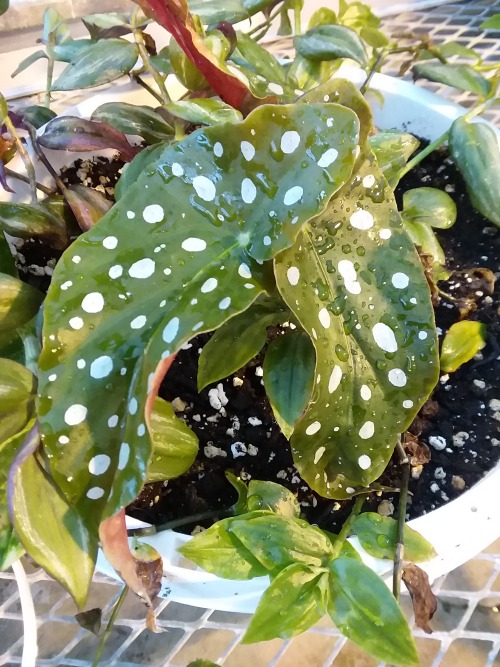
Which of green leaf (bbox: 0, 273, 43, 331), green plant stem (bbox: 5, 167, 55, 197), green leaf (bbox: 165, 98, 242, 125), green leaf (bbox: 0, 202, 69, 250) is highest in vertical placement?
green leaf (bbox: 165, 98, 242, 125)

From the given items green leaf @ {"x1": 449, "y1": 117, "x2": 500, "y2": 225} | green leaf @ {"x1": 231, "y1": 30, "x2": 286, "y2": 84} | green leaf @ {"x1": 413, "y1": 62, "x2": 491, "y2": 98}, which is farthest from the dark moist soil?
green leaf @ {"x1": 231, "y1": 30, "x2": 286, "y2": 84}

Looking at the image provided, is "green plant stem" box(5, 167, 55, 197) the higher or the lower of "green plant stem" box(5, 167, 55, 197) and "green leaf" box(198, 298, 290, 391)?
the higher

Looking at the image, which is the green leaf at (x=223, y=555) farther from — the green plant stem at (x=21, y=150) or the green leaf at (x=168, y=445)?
the green plant stem at (x=21, y=150)

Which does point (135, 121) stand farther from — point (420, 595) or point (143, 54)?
point (420, 595)

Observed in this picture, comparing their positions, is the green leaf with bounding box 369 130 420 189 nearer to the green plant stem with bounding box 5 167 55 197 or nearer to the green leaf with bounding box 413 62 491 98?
the green leaf with bounding box 413 62 491 98

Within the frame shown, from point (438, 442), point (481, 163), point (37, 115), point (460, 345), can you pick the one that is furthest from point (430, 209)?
point (37, 115)

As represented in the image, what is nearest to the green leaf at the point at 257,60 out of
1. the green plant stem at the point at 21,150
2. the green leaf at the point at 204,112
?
the green leaf at the point at 204,112

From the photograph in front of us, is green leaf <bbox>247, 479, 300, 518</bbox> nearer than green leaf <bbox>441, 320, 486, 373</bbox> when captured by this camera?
Yes
